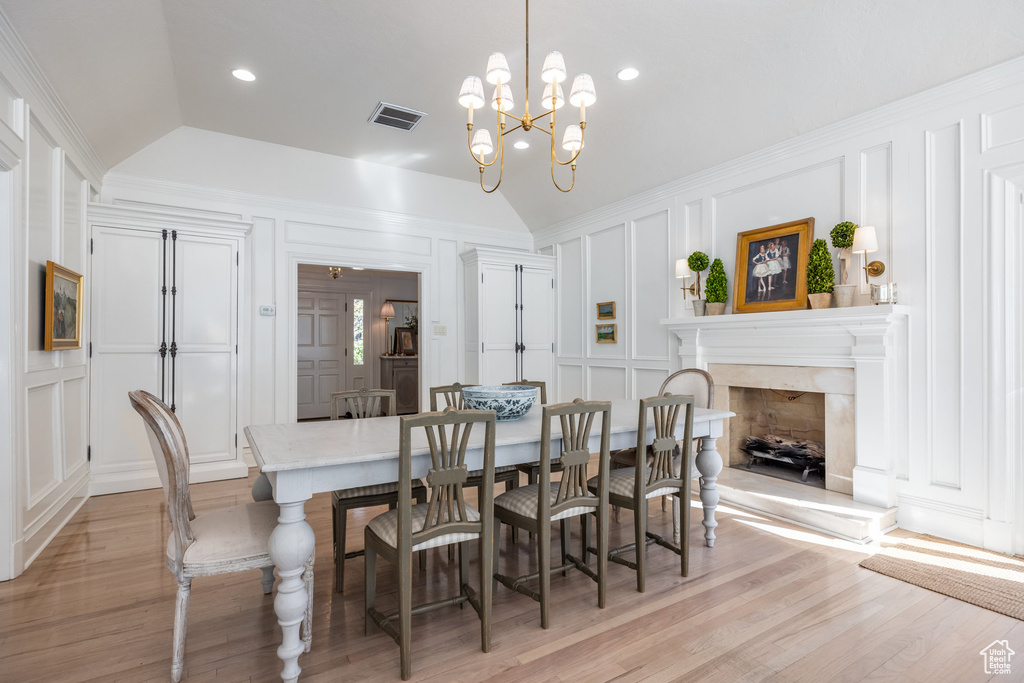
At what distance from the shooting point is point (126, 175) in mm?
4500

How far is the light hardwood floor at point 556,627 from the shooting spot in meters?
1.88

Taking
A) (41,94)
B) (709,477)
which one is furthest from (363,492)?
(41,94)

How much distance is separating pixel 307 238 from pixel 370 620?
4120mm

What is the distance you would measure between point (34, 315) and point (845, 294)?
16.7 ft

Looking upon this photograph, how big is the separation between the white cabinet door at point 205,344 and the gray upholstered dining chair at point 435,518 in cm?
305

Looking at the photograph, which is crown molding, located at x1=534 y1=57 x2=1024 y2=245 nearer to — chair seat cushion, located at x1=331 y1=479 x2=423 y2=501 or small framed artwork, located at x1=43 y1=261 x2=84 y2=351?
chair seat cushion, located at x1=331 y1=479 x2=423 y2=501

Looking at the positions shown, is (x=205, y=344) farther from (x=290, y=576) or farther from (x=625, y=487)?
(x=625, y=487)

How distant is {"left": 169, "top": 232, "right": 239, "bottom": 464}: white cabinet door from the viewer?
4.34m

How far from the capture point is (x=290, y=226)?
5.19 m

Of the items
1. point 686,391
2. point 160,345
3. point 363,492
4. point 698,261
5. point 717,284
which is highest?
point 698,261

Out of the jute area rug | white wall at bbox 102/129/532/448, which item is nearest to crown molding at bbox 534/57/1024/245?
white wall at bbox 102/129/532/448

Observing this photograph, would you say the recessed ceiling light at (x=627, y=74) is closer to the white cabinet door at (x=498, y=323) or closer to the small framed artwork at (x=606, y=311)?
the small framed artwork at (x=606, y=311)

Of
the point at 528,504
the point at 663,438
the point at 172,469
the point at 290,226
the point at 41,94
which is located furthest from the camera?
the point at 290,226

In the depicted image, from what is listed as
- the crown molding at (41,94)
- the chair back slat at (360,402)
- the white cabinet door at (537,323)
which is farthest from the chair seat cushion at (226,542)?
the white cabinet door at (537,323)
